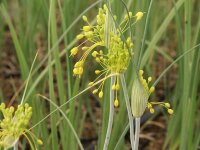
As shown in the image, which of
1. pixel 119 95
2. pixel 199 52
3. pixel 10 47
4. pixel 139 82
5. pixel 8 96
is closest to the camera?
pixel 139 82

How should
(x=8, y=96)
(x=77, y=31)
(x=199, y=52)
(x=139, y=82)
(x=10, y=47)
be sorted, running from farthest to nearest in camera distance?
(x=10, y=47)
(x=8, y=96)
(x=77, y=31)
(x=199, y=52)
(x=139, y=82)

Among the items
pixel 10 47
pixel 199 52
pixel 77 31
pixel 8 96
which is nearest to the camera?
pixel 199 52

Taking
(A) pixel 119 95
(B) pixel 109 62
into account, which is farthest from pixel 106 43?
(A) pixel 119 95

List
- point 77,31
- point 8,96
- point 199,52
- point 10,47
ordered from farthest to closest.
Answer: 1. point 10,47
2. point 8,96
3. point 77,31
4. point 199,52

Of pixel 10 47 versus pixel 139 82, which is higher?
pixel 139 82

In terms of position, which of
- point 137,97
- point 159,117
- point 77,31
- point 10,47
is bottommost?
point 159,117

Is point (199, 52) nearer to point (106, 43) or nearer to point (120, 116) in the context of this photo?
point (120, 116)

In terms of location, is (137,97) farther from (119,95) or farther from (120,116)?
(119,95)

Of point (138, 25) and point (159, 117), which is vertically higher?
point (138, 25)

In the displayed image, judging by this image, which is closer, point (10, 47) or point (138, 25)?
point (138, 25)

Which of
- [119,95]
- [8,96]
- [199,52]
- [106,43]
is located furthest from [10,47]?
[106,43]
